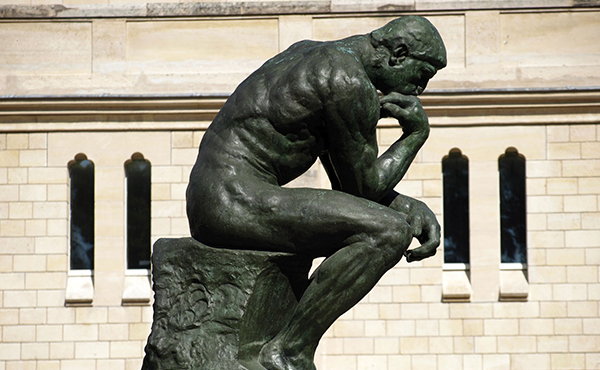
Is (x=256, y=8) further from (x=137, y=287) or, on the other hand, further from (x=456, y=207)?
(x=137, y=287)

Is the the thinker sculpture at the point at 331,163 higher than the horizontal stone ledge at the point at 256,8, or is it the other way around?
the horizontal stone ledge at the point at 256,8

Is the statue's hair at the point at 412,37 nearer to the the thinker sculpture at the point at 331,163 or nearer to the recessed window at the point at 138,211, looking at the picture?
the the thinker sculpture at the point at 331,163

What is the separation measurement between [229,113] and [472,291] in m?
11.7

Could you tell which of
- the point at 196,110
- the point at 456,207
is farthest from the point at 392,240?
the point at 456,207

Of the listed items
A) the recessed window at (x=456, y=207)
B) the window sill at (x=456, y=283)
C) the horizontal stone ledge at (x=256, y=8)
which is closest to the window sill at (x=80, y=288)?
the horizontal stone ledge at (x=256, y=8)

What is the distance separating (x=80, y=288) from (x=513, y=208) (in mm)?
5917

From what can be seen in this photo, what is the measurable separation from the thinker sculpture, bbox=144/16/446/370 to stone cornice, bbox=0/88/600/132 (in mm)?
11351

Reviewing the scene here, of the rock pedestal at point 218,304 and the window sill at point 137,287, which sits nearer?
the rock pedestal at point 218,304

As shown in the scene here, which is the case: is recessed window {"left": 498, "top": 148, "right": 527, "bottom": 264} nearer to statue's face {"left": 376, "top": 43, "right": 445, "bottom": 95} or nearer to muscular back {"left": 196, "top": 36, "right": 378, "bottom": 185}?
statue's face {"left": 376, "top": 43, "right": 445, "bottom": 95}

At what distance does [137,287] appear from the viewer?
17.0 meters

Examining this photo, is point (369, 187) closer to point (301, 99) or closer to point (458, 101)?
point (301, 99)

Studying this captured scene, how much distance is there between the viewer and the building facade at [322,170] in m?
16.6

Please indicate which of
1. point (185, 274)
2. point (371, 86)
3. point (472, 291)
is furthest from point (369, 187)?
point (472, 291)

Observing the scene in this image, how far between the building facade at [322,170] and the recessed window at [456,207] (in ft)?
0.10
